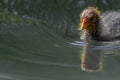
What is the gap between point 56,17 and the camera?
7.54 m

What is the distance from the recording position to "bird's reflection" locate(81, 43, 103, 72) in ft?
16.3

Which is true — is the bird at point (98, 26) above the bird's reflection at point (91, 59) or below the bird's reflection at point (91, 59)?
above

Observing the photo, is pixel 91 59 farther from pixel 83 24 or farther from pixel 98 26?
pixel 98 26

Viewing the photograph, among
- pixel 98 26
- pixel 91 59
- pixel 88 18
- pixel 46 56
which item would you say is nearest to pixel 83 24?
pixel 88 18

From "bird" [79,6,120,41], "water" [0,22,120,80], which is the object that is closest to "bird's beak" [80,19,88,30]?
"bird" [79,6,120,41]

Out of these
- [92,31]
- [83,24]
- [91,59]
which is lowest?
[91,59]

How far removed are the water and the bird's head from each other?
275mm

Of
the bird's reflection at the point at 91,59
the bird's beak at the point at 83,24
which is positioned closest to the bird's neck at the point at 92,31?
the bird's beak at the point at 83,24

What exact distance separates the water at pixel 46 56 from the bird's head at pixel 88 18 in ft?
0.90

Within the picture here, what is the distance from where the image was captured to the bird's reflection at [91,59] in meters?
4.97

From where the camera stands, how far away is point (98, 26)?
6.97 metres

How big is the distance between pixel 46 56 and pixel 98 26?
6.04 feet

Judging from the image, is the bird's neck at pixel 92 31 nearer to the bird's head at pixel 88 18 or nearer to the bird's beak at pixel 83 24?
the bird's head at pixel 88 18

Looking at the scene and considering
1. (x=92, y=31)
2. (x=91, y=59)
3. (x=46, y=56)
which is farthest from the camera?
(x=92, y=31)
